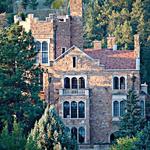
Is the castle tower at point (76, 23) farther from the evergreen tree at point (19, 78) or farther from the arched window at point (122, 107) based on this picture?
the arched window at point (122, 107)

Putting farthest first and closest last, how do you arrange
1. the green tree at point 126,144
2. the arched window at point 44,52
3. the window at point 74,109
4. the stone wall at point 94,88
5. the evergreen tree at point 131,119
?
the arched window at point 44,52 → the window at point 74,109 → the stone wall at point 94,88 → the evergreen tree at point 131,119 → the green tree at point 126,144

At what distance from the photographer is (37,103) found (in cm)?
4834

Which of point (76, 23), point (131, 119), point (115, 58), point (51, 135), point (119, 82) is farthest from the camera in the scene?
point (76, 23)

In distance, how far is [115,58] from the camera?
5400 centimetres

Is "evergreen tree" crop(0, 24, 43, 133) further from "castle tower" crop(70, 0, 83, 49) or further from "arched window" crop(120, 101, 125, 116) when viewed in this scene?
"arched window" crop(120, 101, 125, 116)

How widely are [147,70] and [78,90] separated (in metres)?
11.3

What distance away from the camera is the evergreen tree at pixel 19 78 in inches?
1845

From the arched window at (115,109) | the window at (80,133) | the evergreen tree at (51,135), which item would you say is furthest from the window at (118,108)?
the evergreen tree at (51,135)

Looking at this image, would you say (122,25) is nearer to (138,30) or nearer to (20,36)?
(138,30)

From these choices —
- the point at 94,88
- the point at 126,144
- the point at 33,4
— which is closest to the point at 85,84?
the point at 94,88

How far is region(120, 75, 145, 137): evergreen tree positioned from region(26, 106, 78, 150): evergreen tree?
34.5ft

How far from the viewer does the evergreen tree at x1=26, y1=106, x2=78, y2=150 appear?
38.9 m

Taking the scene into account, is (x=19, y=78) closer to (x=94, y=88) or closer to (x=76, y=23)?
(x=94, y=88)

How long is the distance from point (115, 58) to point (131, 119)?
4.95 meters
